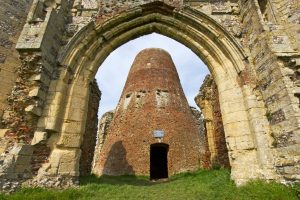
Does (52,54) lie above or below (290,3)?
below

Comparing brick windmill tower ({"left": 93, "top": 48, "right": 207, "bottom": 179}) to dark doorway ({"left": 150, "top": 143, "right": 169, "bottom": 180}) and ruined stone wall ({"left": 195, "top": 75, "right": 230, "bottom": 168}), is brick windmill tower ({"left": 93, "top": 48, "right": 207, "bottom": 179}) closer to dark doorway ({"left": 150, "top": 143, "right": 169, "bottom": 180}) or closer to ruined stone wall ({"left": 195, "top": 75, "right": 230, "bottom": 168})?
dark doorway ({"left": 150, "top": 143, "right": 169, "bottom": 180})

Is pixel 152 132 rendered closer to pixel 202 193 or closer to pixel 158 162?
pixel 158 162

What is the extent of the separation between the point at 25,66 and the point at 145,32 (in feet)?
9.88

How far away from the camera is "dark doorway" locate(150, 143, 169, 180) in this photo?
12.7 metres

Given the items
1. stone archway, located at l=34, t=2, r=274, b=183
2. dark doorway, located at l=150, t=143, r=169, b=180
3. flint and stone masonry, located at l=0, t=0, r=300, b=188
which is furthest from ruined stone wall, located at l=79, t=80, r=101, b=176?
dark doorway, located at l=150, t=143, r=169, b=180

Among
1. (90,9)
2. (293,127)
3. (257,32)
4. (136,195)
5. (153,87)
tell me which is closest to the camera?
(293,127)

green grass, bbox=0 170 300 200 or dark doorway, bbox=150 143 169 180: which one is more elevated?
dark doorway, bbox=150 143 169 180

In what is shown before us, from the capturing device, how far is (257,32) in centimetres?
483

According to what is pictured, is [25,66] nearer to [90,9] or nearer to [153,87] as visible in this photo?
[90,9]

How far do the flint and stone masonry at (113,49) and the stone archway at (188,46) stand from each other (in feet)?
0.07

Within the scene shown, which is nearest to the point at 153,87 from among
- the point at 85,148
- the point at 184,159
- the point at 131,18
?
the point at 184,159

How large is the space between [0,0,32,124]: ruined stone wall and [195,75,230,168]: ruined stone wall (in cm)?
568

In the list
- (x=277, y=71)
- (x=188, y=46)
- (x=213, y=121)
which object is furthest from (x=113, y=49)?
(x=213, y=121)

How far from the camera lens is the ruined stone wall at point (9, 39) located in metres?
4.63
